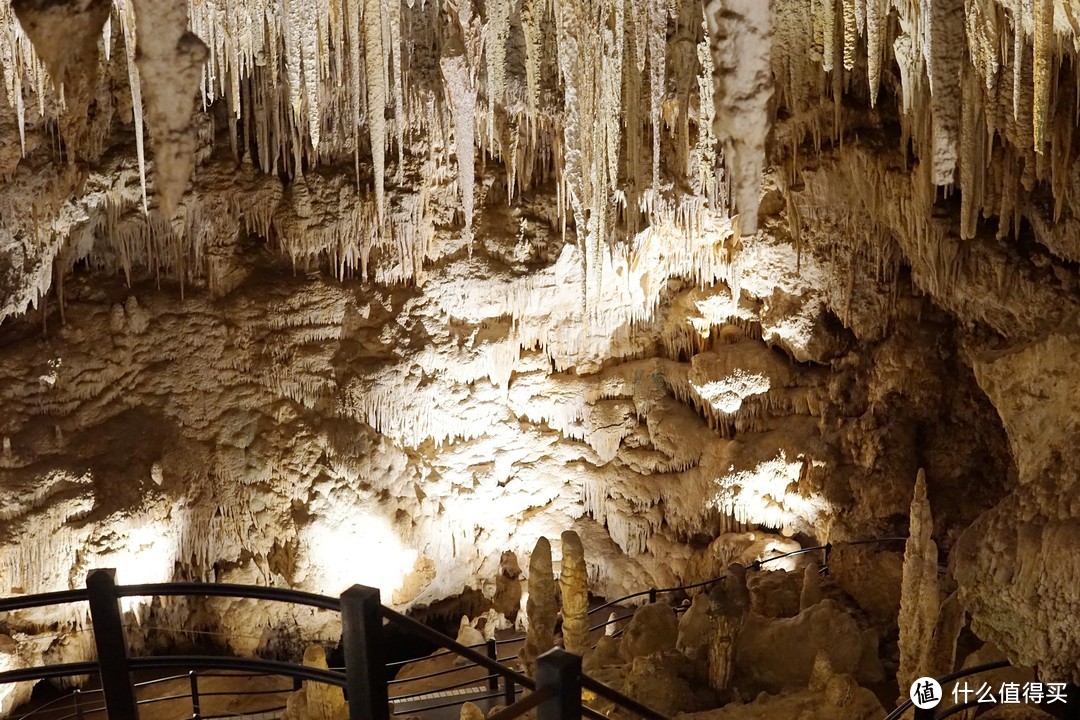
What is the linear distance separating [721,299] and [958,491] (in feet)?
9.76

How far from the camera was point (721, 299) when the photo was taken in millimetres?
9820

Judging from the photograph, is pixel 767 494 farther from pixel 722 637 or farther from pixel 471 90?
pixel 471 90

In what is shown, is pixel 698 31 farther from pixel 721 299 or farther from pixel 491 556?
pixel 491 556

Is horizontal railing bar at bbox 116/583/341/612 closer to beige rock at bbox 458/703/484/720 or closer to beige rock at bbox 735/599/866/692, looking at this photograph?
beige rock at bbox 458/703/484/720

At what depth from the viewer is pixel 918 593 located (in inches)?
229

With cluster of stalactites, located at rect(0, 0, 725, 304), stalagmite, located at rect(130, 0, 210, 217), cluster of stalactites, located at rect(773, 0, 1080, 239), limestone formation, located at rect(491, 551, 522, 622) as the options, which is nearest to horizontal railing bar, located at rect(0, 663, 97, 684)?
stalagmite, located at rect(130, 0, 210, 217)

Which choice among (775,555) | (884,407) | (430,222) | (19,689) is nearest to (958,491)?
(884,407)

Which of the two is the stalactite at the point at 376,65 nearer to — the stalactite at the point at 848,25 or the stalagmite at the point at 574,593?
the stalactite at the point at 848,25

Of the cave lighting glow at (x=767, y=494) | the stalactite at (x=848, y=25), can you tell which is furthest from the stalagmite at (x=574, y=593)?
the stalactite at (x=848, y=25)

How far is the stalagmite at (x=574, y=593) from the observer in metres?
7.20

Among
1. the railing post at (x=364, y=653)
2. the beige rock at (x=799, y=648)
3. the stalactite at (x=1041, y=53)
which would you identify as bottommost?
the beige rock at (x=799, y=648)

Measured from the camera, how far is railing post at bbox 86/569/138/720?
8.25 feet

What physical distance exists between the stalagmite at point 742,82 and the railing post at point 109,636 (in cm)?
194

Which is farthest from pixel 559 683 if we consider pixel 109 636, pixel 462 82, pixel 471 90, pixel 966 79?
pixel 471 90
